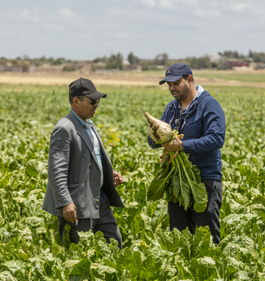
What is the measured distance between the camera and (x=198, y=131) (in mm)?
3309

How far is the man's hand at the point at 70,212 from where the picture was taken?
3.02m

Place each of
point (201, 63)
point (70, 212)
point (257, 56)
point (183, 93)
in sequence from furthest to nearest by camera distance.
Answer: point (257, 56)
point (201, 63)
point (183, 93)
point (70, 212)

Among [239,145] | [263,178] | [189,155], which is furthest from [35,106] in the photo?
[189,155]

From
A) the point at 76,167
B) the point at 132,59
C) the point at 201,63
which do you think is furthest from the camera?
the point at 132,59

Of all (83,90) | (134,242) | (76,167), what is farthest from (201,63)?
(76,167)

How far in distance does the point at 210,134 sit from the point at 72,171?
1.17m

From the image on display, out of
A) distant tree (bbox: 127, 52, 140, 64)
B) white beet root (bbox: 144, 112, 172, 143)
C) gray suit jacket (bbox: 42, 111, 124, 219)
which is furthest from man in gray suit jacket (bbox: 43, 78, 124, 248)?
distant tree (bbox: 127, 52, 140, 64)

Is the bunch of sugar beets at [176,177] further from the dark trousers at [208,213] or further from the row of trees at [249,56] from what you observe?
the row of trees at [249,56]

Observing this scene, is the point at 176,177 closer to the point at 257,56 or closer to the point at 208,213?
the point at 208,213

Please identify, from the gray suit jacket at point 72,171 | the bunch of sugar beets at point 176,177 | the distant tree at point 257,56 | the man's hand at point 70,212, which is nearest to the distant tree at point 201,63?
the distant tree at point 257,56

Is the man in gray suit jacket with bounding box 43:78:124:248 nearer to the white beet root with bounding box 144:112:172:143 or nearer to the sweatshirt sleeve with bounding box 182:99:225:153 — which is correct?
the white beet root with bounding box 144:112:172:143

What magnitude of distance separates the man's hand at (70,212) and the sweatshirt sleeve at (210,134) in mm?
1027

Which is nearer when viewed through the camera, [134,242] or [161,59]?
[134,242]

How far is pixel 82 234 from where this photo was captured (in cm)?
303
